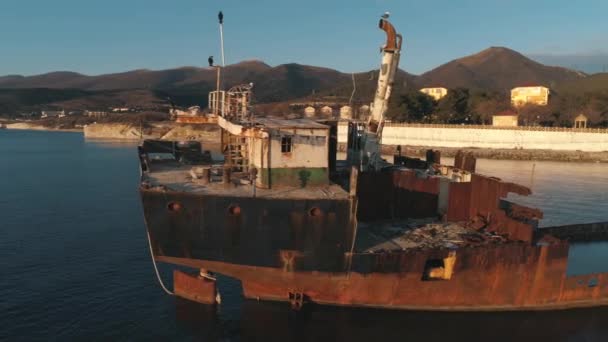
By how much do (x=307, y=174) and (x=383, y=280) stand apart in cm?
494

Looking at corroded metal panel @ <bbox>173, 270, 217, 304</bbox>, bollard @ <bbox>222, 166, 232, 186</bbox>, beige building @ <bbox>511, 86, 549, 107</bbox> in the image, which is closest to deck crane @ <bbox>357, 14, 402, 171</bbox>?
bollard @ <bbox>222, 166, 232, 186</bbox>

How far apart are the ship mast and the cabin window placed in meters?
6.23

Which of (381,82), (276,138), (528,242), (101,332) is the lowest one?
(101,332)

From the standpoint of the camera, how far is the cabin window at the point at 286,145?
56.7 ft

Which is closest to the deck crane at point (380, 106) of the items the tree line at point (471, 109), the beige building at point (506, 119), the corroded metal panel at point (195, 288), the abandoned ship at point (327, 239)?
the abandoned ship at point (327, 239)

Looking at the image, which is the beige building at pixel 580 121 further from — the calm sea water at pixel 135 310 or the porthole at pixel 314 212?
the porthole at pixel 314 212

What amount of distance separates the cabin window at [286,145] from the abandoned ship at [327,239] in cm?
4

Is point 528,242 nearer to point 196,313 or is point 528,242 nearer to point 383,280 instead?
point 383,280

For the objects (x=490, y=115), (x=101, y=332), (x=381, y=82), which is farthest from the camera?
(x=490, y=115)

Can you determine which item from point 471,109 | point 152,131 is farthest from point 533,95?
point 152,131

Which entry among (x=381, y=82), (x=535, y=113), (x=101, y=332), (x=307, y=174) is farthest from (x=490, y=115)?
(x=101, y=332)

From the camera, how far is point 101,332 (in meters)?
15.9

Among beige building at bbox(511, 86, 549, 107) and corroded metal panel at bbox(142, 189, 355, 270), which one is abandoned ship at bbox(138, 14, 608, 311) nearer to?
corroded metal panel at bbox(142, 189, 355, 270)

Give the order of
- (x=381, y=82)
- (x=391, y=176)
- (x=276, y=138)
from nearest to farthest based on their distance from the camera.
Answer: (x=276, y=138) < (x=391, y=176) < (x=381, y=82)
